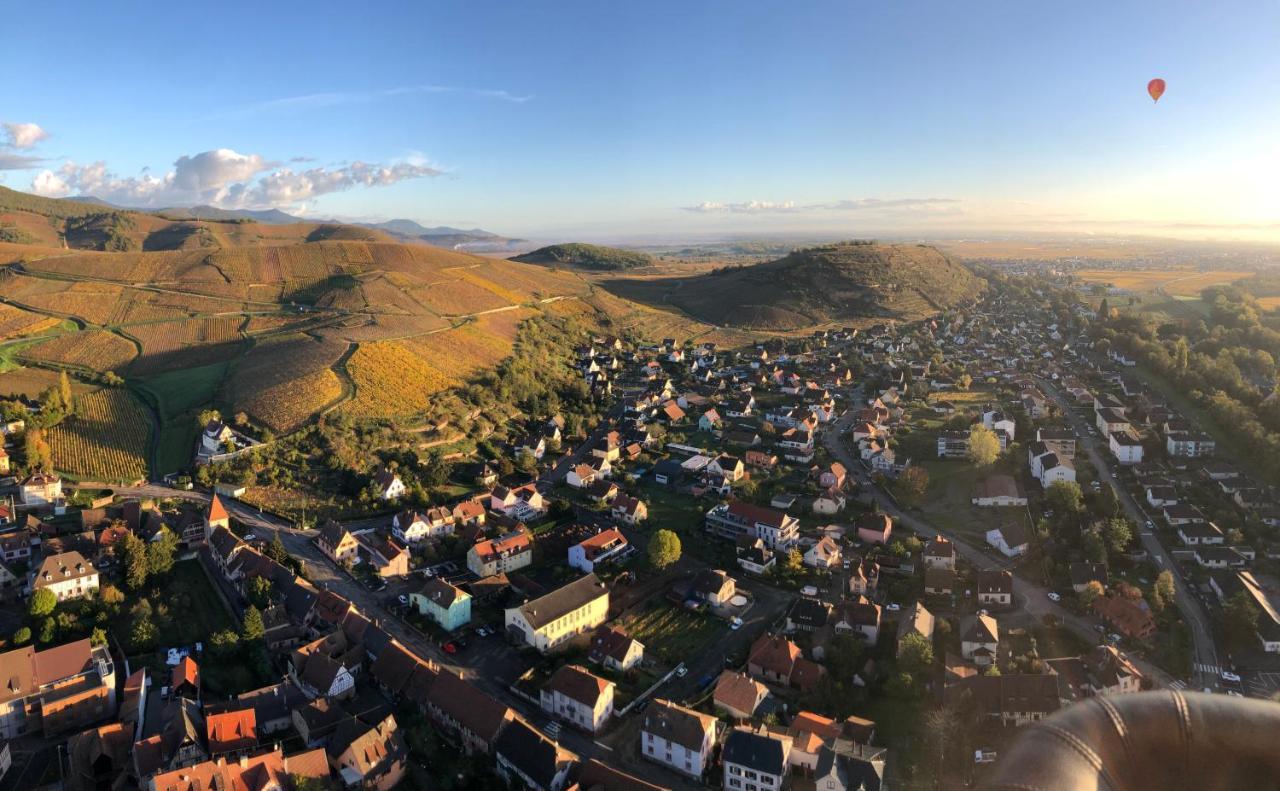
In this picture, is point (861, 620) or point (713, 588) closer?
point (861, 620)

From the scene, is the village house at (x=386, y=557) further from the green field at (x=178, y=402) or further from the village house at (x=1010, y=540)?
the village house at (x=1010, y=540)

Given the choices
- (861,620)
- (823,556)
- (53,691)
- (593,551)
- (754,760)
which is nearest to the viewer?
(754,760)

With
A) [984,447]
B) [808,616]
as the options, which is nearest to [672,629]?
[808,616]

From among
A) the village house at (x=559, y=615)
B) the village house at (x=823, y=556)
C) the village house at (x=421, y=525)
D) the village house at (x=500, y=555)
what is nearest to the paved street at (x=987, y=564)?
the village house at (x=823, y=556)

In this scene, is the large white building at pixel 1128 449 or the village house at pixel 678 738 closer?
the village house at pixel 678 738

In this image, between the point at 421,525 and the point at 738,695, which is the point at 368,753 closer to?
the point at 738,695

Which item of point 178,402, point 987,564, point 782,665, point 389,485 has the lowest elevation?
point 987,564

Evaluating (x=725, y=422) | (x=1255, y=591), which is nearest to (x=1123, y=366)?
(x=725, y=422)

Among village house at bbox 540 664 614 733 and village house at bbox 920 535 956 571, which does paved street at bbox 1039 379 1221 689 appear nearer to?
village house at bbox 920 535 956 571
